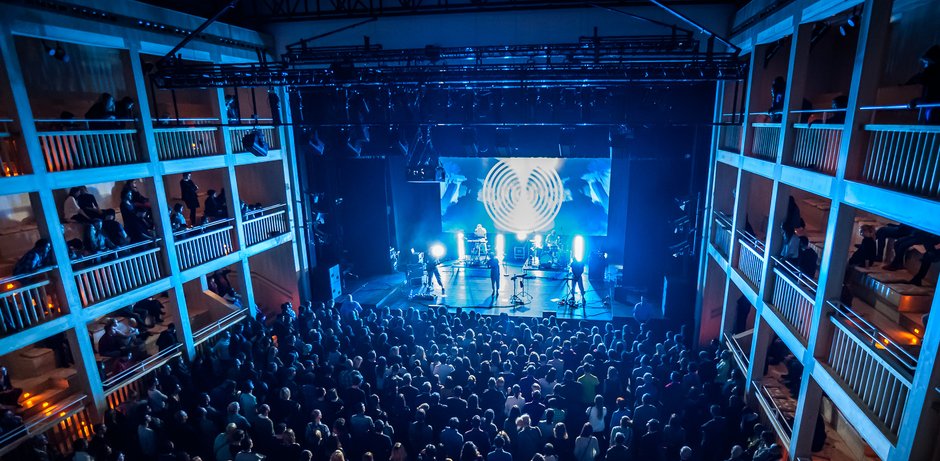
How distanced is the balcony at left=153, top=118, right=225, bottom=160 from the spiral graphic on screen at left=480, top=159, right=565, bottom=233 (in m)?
9.20

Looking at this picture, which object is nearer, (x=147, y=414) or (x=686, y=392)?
(x=147, y=414)

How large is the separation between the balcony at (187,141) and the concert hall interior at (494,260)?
0.31 ft

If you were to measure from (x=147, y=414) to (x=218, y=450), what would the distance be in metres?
1.71

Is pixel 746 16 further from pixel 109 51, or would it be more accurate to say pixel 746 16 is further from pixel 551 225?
pixel 109 51

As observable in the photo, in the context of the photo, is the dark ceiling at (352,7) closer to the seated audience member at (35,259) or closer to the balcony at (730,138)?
the balcony at (730,138)

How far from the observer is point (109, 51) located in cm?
1221

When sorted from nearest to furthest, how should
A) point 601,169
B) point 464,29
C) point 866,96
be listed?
point 866,96 → point 464,29 → point 601,169

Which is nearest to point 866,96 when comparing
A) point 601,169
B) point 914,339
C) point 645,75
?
point 914,339

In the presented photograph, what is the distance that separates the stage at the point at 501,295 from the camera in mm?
14664

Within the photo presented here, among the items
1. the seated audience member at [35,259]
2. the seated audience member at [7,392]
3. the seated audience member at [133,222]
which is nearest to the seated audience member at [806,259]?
the seated audience member at [133,222]

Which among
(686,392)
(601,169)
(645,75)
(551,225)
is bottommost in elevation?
(686,392)

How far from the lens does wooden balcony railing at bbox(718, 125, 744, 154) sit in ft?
36.6

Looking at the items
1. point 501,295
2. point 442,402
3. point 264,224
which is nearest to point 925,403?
point 442,402

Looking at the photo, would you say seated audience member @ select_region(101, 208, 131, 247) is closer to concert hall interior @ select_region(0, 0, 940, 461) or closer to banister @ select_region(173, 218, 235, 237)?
concert hall interior @ select_region(0, 0, 940, 461)
